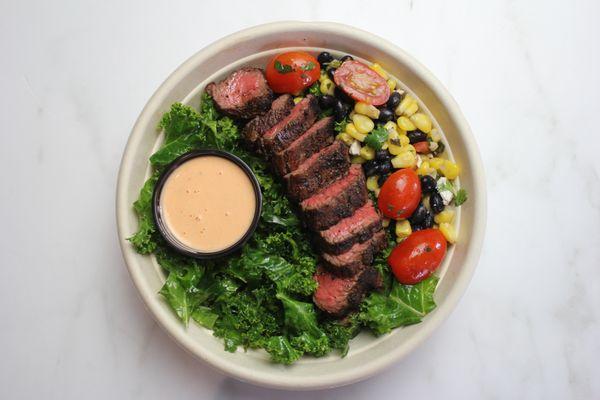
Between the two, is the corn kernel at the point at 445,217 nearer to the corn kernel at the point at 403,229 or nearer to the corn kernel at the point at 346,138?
the corn kernel at the point at 403,229

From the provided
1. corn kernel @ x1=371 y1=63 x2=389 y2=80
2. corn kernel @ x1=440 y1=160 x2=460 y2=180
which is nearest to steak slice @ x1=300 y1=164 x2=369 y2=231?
corn kernel @ x1=440 y1=160 x2=460 y2=180

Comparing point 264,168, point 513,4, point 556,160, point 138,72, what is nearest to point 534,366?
point 556,160

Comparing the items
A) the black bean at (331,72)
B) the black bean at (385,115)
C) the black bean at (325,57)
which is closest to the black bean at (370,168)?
the black bean at (385,115)

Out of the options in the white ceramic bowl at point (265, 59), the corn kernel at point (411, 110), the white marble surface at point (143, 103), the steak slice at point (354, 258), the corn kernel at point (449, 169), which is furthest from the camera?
the white marble surface at point (143, 103)

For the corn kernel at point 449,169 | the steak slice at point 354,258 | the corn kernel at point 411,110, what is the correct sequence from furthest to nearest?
the corn kernel at point 411,110, the corn kernel at point 449,169, the steak slice at point 354,258

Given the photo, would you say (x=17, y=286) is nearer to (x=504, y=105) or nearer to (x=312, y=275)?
(x=312, y=275)

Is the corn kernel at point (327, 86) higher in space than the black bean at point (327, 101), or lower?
higher

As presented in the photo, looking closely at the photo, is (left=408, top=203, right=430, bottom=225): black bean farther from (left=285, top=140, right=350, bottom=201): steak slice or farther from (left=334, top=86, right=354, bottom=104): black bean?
(left=334, top=86, right=354, bottom=104): black bean
